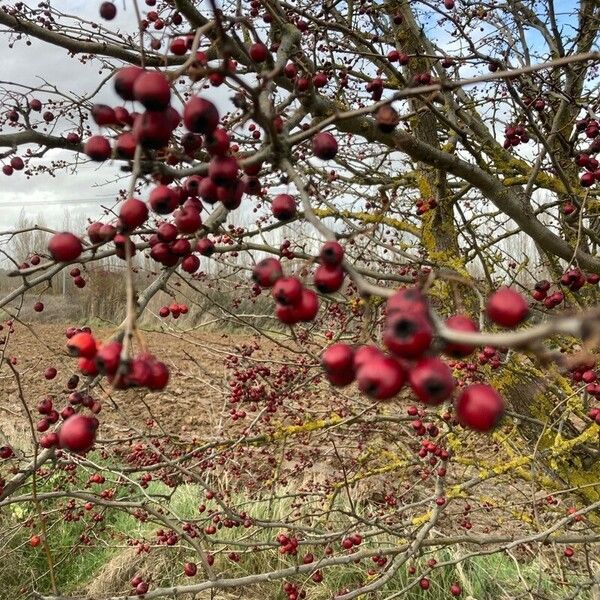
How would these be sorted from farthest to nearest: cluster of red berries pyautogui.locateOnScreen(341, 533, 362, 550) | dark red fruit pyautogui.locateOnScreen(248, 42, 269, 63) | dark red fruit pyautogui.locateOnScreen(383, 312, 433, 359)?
1. cluster of red berries pyautogui.locateOnScreen(341, 533, 362, 550)
2. dark red fruit pyautogui.locateOnScreen(248, 42, 269, 63)
3. dark red fruit pyautogui.locateOnScreen(383, 312, 433, 359)

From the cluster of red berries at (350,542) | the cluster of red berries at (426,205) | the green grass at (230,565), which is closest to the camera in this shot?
the cluster of red berries at (350,542)

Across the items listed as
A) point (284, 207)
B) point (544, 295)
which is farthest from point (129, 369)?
point (544, 295)

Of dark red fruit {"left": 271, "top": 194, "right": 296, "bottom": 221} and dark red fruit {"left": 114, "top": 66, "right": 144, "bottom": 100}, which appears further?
dark red fruit {"left": 271, "top": 194, "right": 296, "bottom": 221}

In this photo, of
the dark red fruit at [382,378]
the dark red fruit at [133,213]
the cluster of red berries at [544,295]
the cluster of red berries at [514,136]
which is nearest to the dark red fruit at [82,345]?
the dark red fruit at [133,213]

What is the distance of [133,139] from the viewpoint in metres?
0.88

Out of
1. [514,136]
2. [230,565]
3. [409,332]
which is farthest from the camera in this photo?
[230,565]

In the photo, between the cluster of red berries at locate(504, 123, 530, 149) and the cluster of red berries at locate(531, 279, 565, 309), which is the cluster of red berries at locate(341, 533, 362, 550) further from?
the cluster of red berries at locate(504, 123, 530, 149)

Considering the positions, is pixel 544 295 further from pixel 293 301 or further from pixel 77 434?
pixel 77 434

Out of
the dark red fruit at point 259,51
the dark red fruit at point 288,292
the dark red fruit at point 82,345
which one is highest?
the dark red fruit at point 259,51

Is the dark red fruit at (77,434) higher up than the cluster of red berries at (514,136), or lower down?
lower down

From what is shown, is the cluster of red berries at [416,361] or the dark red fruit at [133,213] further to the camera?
the dark red fruit at [133,213]

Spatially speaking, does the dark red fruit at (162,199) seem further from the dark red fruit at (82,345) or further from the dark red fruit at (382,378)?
the dark red fruit at (382,378)

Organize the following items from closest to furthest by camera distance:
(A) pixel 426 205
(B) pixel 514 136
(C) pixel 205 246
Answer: (C) pixel 205 246 → (B) pixel 514 136 → (A) pixel 426 205

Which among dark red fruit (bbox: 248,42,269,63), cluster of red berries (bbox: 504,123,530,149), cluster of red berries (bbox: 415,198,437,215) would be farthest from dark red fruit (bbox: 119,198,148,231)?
cluster of red berries (bbox: 415,198,437,215)
